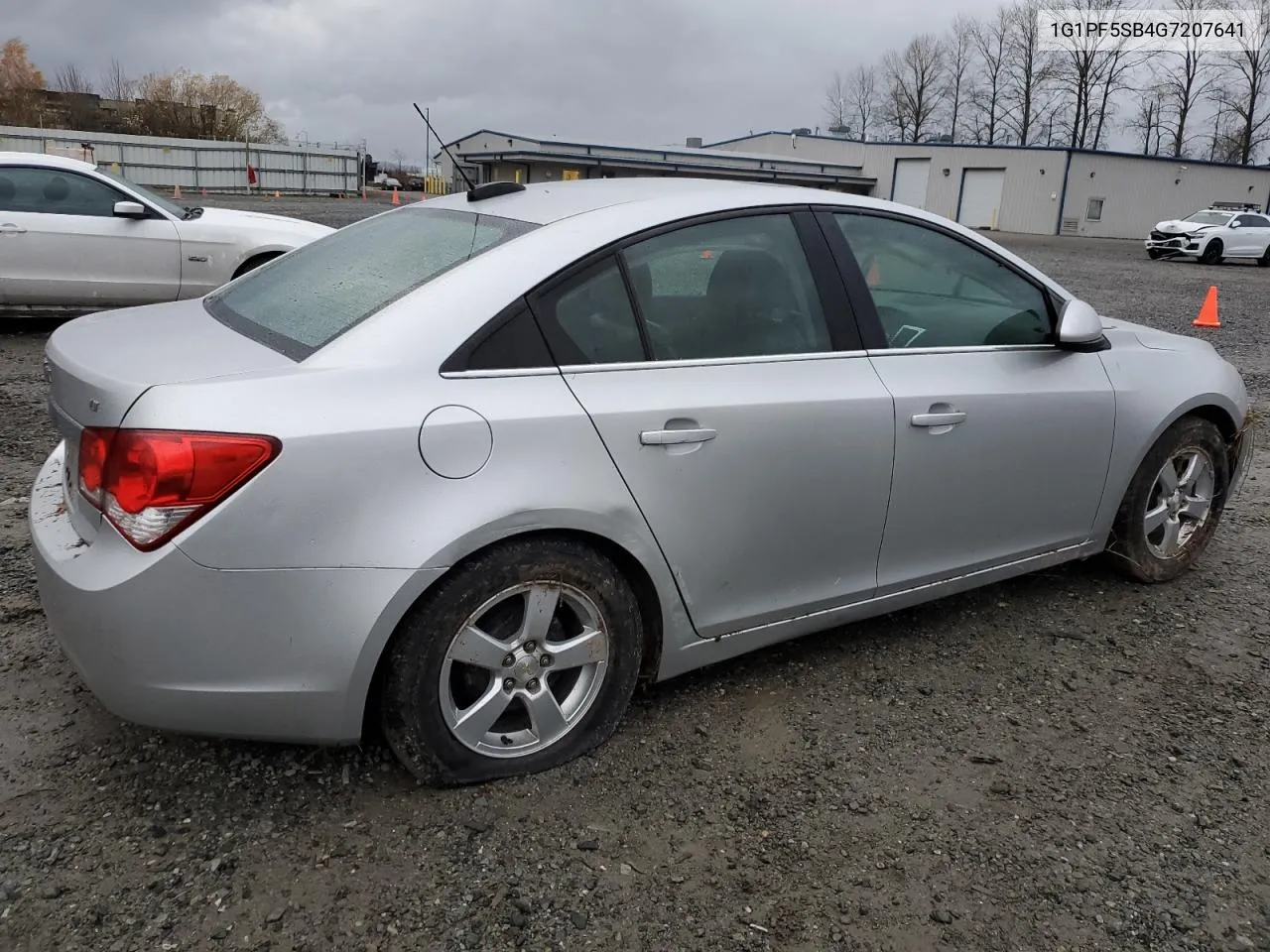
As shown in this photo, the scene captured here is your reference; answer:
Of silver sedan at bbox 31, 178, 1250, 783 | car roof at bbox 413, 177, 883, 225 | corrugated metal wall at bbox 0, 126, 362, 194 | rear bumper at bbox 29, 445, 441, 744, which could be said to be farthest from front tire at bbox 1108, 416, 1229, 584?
corrugated metal wall at bbox 0, 126, 362, 194

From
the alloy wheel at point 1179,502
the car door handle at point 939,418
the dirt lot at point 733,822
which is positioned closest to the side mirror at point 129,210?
the dirt lot at point 733,822

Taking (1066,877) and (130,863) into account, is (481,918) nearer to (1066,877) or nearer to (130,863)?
(130,863)

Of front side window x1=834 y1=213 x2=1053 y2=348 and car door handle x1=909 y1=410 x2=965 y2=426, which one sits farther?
front side window x1=834 y1=213 x2=1053 y2=348

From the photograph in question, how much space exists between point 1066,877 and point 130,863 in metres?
2.15

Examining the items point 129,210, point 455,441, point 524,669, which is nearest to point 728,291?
point 455,441

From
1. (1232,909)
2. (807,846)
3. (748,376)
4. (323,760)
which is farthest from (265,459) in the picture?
(1232,909)

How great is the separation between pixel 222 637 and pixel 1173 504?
357cm

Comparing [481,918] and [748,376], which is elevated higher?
[748,376]

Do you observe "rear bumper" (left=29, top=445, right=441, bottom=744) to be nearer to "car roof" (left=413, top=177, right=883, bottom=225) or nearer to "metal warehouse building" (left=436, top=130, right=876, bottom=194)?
"car roof" (left=413, top=177, right=883, bottom=225)

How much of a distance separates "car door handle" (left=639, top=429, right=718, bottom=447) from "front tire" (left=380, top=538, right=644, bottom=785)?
0.32 metres

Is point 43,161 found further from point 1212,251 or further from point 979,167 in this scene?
point 979,167

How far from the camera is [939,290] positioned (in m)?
3.40

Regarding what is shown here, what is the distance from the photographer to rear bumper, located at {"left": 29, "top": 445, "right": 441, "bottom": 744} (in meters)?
2.13

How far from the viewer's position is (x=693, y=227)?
290cm
